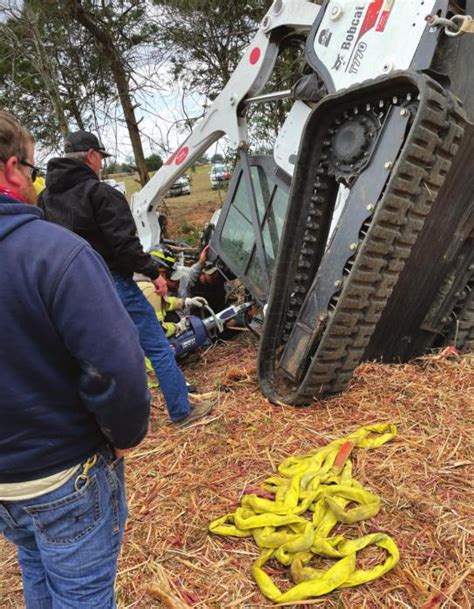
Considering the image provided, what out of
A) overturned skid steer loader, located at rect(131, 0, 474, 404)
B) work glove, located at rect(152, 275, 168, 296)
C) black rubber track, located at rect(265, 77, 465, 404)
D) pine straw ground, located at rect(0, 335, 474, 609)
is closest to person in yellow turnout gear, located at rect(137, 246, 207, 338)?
work glove, located at rect(152, 275, 168, 296)

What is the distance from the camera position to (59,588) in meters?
1.61

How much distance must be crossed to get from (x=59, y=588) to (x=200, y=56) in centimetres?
1252

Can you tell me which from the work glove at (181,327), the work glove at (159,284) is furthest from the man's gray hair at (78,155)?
the work glove at (181,327)

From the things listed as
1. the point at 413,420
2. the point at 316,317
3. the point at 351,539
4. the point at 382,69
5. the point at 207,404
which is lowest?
the point at 207,404

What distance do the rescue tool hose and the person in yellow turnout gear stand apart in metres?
2.15

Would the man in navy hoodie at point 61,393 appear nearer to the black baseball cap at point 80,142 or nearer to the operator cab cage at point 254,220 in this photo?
the black baseball cap at point 80,142

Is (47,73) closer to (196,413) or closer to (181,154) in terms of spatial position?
(181,154)

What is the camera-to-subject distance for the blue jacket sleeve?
135 centimetres

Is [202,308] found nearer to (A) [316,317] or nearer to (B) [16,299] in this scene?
(A) [316,317]

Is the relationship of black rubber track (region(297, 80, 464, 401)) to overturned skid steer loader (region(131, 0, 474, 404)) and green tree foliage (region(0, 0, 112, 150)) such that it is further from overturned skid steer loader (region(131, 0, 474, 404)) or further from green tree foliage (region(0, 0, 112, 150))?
green tree foliage (region(0, 0, 112, 150))

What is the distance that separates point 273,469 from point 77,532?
59.8 inches

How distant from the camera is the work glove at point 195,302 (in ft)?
16.7

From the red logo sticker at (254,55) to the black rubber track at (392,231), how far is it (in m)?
2.15

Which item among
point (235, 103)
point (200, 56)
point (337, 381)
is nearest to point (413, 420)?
point (337, 381)
